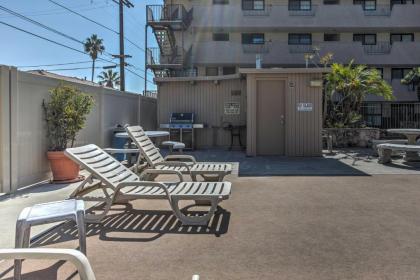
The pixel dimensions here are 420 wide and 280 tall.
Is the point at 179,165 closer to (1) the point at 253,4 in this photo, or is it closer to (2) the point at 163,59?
(2) the point at 163,59

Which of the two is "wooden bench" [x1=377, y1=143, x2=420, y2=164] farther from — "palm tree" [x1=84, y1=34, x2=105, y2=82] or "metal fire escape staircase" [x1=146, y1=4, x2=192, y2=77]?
"palm tree" [x1=84, y1=34, x2=105, y2=82]

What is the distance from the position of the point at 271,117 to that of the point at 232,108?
9.55ft

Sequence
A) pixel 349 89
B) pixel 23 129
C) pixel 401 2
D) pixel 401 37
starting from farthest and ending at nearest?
pixel 401 37 → pixel 401 2 → pixel 349 89 → pixel 23 129

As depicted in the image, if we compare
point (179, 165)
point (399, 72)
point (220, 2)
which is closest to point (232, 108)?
point (179, 165)

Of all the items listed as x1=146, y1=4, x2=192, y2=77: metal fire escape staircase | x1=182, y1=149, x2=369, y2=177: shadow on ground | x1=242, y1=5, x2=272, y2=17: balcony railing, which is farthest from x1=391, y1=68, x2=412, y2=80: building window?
x1=182, y1=149, x2=369, y2=177: shadow on ground

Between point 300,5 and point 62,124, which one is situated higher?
point 300,5

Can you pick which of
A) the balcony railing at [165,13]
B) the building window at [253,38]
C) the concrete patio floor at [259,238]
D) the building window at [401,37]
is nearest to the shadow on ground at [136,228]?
the concrete patio floor at [259,238]

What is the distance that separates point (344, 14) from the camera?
2591 cm

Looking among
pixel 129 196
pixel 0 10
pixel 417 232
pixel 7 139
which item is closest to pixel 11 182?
pixel 7 139

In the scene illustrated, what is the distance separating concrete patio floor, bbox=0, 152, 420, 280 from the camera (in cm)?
342

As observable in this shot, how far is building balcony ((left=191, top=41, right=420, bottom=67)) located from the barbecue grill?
11812mm

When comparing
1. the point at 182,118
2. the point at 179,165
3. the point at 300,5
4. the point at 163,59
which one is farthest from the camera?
the point at 300,5

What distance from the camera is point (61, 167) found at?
7.42 metres

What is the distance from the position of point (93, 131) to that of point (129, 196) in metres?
5.20
